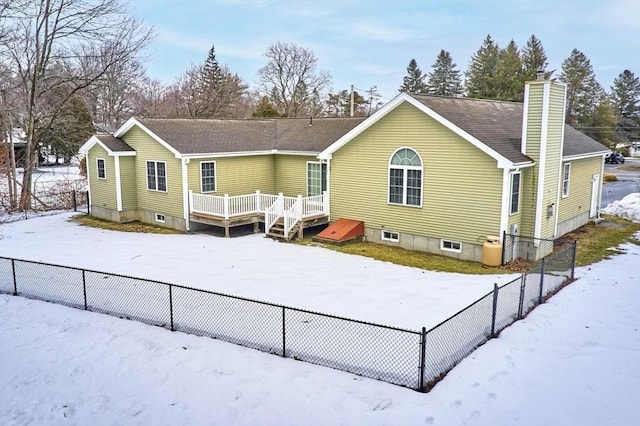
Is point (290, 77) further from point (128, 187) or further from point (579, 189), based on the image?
point (579, 189)

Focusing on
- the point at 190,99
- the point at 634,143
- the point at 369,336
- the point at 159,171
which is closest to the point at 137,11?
the point at 159,171

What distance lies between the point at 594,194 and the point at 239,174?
52.6ft

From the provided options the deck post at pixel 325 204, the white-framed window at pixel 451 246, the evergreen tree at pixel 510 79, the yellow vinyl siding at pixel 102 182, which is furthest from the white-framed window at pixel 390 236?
the evergreen tree at pixel 510 79

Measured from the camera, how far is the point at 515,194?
15.8 m

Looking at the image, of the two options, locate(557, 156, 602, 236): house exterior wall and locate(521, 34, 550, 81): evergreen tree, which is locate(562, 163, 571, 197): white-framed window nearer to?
locate(557, 156, 602, 236): house exterior wall

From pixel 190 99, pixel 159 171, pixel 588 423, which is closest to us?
pixel 588 423

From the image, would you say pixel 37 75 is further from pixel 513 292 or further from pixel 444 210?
pixel 513 292

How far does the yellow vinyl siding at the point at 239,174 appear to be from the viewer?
20.5 meters

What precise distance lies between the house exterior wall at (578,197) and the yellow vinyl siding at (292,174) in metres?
10.2

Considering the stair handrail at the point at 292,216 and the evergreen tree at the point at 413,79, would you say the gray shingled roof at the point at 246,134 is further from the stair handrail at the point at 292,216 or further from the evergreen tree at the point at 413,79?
the evergreen tree at the point at 413,79

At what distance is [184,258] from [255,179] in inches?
278

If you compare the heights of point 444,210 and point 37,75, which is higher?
point 37,75

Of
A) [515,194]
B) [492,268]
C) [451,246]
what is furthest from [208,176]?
[515,194]

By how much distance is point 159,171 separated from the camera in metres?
21.4
